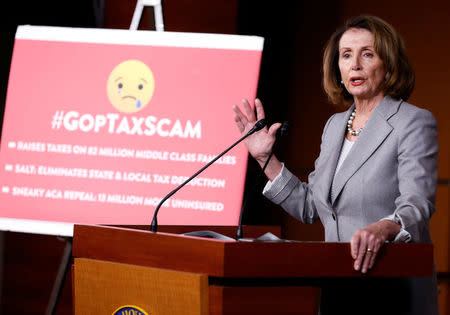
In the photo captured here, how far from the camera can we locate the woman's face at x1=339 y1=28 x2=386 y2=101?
1990 mm

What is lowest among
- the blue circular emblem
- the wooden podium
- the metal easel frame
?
the blue circular emblem

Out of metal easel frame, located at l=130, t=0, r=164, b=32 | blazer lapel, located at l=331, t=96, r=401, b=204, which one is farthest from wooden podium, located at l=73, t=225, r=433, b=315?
metal easel frame, located at l=130, t=0, r=164, b=32

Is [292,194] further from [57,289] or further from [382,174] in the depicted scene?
[57,289]

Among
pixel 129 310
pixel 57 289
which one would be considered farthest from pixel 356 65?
pixel 57 289

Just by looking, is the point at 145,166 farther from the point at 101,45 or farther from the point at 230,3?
the point at 230,3

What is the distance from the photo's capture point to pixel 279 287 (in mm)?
1372

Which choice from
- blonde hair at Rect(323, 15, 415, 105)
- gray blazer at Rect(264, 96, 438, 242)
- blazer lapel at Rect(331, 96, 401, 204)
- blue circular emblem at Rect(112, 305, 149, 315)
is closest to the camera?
blue circular emblem at Rect(112, 305, 149, 315)

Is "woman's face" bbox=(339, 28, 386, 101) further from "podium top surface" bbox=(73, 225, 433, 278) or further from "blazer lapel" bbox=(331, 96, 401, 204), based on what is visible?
"podium top surface" bbox=(73, 225, 433, 278)

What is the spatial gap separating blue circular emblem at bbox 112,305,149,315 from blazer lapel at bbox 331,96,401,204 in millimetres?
718

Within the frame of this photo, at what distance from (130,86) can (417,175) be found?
5.41 ft

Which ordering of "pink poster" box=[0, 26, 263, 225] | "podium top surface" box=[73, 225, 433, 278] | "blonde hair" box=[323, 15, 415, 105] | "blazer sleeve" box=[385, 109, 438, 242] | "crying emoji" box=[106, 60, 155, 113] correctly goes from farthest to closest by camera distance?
"crying emoji" box=[106, 60, 155, 113] → "pink poster" box=[0, 26, 263, 225] → "blonde hair" box=[323, 15, 415, 105] → "blazer sleeve" box=[385, 109, 438, 242] → "podium top surface" box=[73, 225, 433, 278]

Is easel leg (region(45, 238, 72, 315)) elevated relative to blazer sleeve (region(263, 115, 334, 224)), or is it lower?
lower

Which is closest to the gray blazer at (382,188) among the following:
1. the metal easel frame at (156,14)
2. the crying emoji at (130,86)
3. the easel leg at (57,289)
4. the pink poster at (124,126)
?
the pink poster at (124,126)

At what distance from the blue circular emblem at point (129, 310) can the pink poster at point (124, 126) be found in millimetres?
1450
